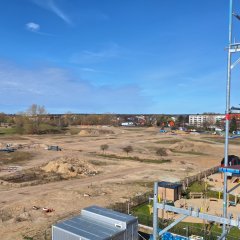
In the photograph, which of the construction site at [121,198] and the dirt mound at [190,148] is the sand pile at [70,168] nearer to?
the construction site at [121,198]

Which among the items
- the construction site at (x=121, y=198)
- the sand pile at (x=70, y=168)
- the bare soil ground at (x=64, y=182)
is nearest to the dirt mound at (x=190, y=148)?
the bare soil ground at (x=64, y=182)

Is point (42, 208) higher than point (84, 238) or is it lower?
lower

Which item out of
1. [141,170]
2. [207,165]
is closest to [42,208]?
[141,170]

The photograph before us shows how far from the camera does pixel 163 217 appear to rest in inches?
900

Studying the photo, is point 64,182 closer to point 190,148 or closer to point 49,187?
point 49,187

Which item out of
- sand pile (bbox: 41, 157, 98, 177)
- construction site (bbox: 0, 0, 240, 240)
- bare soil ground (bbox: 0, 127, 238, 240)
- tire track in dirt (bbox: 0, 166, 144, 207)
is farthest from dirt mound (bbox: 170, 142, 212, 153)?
sand pile (bbox: 41, 157, 98, 177)

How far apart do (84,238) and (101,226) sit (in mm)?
1980

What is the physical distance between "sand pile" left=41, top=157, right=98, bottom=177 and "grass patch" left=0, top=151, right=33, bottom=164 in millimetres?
9686

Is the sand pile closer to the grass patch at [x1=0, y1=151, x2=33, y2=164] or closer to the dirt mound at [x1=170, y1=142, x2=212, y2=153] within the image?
the grass patch at [x1=0, y1=151, x2=33, y2=164]

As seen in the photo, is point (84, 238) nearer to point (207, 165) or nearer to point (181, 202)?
point (181, 202)

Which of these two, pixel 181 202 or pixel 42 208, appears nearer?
pixel 42 208

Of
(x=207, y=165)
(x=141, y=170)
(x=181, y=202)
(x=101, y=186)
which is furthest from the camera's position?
(x=207, y=165)

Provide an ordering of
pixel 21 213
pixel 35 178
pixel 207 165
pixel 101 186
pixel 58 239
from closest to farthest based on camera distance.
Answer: pixel 58 239, pixel 21 213, pixel 101 186, pixel 35 178, pixel 207 165

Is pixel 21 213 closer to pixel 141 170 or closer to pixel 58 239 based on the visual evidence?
pixel 58 239
